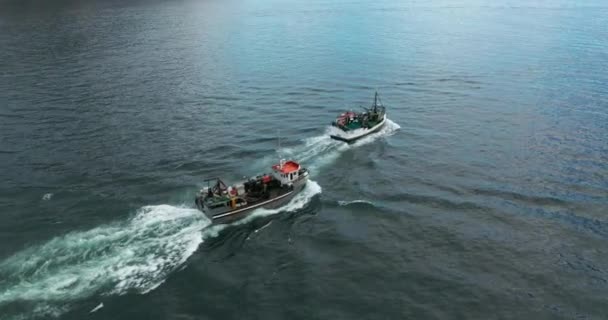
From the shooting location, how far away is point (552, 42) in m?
176

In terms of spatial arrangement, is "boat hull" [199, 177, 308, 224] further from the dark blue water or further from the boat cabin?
the dark blue water

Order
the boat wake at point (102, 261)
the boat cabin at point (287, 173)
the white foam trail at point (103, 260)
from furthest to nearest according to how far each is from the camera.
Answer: the boat cabin at point (287, 173), the white foam trail at point (103, 260), the boat wake at point (102, 261)

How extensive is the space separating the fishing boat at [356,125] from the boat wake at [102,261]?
31.9m

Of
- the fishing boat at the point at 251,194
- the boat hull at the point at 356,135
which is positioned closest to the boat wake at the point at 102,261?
the fishing boat at the point at 251,194

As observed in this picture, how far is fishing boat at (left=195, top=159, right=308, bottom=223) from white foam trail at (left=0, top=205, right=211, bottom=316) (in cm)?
307

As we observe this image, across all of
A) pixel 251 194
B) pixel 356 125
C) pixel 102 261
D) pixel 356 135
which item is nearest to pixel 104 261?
pixel 102 261

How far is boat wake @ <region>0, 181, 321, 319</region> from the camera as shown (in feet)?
155

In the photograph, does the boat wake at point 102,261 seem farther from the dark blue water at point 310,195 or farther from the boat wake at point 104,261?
the dark blue water at point 310,195

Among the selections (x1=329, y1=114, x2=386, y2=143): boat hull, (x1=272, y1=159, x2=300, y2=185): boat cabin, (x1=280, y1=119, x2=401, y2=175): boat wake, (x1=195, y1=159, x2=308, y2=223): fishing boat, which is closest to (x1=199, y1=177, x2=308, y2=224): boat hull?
(x1=195, y1=159, x2=308, y2=223): fishing boat

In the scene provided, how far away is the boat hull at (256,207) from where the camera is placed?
199 feet

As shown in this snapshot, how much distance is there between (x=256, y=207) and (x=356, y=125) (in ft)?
120

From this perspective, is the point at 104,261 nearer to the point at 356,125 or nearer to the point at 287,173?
the point at 287,173

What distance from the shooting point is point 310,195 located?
70438mm

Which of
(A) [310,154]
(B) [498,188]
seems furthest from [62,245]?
(B) [498,188]
